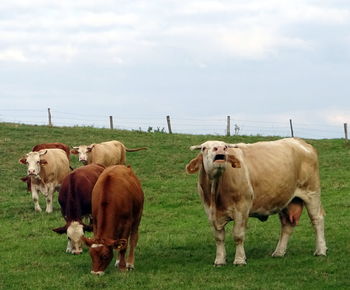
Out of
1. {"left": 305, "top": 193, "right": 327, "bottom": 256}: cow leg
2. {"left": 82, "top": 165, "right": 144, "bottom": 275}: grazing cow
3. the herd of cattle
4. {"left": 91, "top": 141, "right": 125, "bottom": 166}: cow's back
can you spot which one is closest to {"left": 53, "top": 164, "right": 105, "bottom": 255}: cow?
the herd of cattle

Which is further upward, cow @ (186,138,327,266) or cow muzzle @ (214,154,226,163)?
cow muzzle @ (214,154,226,163)

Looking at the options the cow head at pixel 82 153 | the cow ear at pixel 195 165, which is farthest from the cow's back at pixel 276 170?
the cow head at pixel 82 153

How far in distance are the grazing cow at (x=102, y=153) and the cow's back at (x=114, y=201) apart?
12659mm

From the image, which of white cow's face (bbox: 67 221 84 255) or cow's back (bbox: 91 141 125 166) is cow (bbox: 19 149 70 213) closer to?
cow's back (bbox: 91 141 125 166)

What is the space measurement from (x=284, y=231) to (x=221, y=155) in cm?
239

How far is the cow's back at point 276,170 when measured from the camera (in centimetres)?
1224

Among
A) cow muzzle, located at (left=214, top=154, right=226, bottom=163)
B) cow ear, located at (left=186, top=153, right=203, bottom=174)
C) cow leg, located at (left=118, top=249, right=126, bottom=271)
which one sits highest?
cow muzzle, located at (left=214, top=154, right=226, bottom=163)

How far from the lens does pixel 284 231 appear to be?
42.1ft

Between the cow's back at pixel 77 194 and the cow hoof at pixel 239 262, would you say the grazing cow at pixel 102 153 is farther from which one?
the cow hoof at pixel 239 262

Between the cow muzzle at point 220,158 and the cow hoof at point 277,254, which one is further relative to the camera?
the cow hoof at point 277,254

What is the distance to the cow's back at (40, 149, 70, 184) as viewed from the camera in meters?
20.5

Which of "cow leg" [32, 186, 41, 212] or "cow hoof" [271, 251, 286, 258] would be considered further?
"cow leg" [32, 186, 41, 212]

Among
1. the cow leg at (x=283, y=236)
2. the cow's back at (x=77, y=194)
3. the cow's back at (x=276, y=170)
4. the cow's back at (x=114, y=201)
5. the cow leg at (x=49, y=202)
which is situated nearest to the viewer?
the cow's back at (x=114, y=201)

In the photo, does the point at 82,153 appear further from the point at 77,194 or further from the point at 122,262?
the point at 122,262
